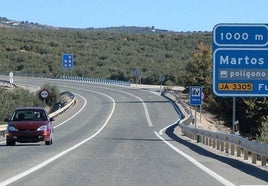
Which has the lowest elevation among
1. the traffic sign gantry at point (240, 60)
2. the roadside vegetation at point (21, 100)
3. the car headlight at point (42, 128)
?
the roadside vegetation at point (21, 100)

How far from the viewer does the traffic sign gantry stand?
26.1 meters

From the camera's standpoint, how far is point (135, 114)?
6994 centimetres

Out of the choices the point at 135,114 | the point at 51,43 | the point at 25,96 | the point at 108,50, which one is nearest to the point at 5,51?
the point at 51,43

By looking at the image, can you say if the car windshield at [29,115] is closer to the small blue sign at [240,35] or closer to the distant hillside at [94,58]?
the small blue sign at [240,35]

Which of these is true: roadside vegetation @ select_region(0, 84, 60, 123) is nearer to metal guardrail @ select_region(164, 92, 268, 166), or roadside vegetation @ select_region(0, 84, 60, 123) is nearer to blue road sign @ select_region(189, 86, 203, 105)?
blue road sign @ select_region(189, 86, 203, 105)

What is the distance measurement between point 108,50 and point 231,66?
529ft

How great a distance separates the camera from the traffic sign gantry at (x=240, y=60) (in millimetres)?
26062

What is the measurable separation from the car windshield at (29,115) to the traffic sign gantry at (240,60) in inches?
352

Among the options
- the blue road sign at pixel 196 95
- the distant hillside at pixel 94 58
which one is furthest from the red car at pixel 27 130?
the distant hillside at pixel 94 58

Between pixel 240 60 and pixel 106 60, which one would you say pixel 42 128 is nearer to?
pixel 240 60

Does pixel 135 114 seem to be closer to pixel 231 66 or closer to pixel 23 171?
pixel 231 66

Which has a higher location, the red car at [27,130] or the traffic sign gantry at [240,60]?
the traffic sign gantry at [240,60]

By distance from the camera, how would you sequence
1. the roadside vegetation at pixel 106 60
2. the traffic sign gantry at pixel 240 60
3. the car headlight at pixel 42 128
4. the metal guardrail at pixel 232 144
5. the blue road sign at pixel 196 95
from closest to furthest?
the metal guardrail at pixel 232 144
the traffic sign gantry at pixel 240 60
the car headlight at pixel 42 128
the blue road sign at pixel 196 95
the roadside vegetation at pixel 106 60

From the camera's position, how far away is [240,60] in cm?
2625
